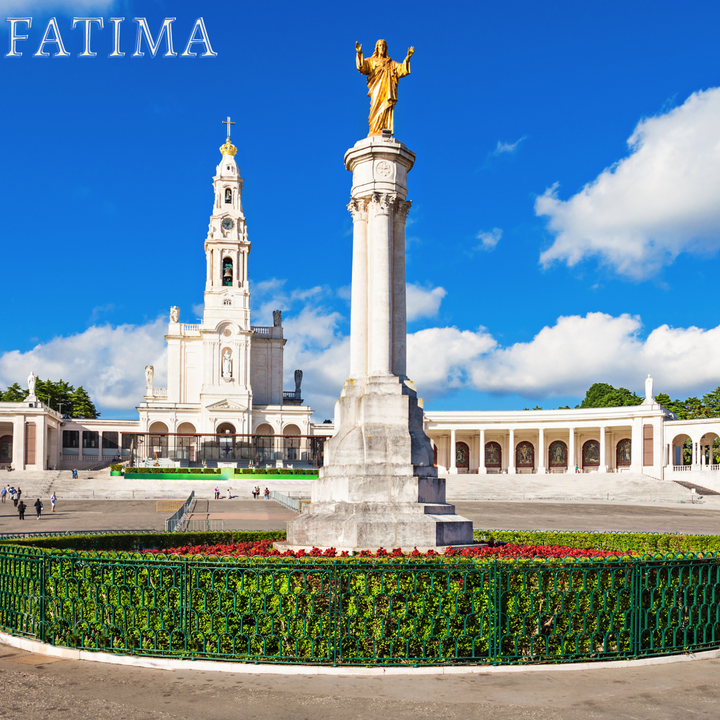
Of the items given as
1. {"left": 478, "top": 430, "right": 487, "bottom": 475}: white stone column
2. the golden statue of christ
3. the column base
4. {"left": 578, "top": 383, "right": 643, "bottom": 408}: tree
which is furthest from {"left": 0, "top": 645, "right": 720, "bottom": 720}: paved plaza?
{"left": 578, "top": 383, "right": 643, "bottom": 408}: tree

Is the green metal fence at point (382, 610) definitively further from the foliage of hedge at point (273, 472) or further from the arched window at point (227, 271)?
the arched window at point (227, 271)

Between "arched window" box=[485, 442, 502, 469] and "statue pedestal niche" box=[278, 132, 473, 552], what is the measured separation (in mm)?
79924

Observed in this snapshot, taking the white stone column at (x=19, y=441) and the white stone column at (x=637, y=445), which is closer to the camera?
the white stone column at (x=19, y=441)

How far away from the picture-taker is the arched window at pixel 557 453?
90.2 meters

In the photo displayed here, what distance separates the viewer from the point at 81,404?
3954 inches

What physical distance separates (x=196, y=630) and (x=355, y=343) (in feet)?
27.6

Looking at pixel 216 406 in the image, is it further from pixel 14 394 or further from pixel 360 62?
pixel 360 62

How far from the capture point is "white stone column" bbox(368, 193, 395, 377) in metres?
15.6

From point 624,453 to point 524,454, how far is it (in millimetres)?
11970

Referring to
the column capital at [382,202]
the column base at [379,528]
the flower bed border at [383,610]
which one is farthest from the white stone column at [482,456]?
the flower bed border at [383,610]

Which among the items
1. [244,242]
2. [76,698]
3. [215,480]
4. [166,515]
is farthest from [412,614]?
[244,242]

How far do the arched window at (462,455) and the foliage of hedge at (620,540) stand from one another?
7375cm

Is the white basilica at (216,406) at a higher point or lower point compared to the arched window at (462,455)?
higher

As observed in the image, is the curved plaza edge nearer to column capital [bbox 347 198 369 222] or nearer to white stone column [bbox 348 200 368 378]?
white stone column [bbox 348 200 368 378]
